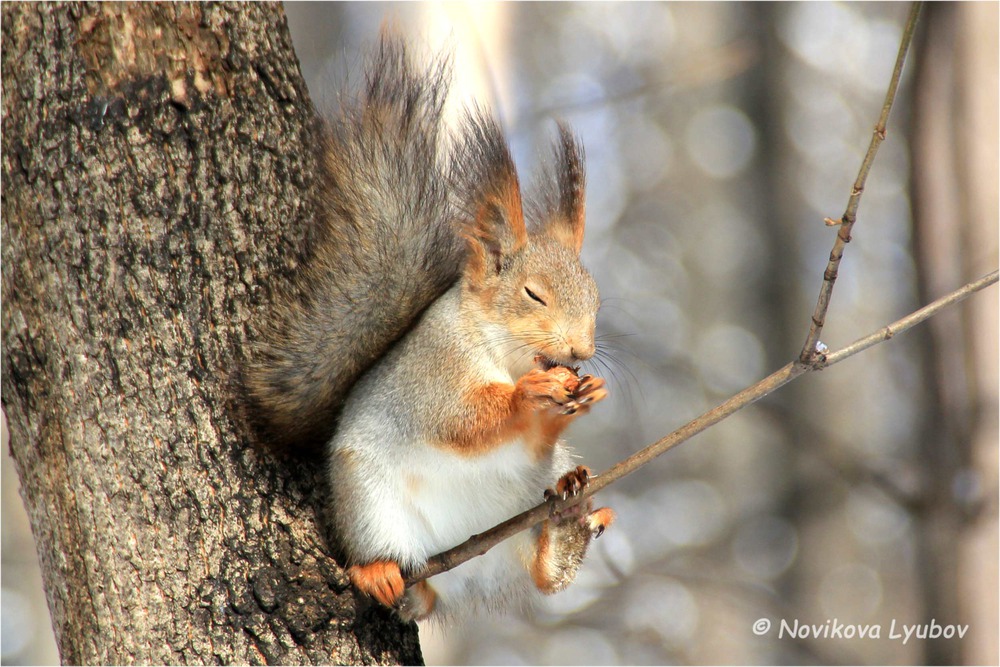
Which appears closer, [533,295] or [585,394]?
[585,394]

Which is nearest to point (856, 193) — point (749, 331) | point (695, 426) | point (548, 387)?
point (695, 426)

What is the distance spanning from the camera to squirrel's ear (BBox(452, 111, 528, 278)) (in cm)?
117

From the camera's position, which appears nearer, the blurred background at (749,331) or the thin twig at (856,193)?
the thin twig at (856,193)

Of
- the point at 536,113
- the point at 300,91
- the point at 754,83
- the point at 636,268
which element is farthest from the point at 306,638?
the point at 754,83

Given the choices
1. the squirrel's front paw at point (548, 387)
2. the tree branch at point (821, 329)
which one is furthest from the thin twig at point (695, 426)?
the squirrel's front paw at point (548, 387)

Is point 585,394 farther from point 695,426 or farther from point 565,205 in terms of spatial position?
point 565,205

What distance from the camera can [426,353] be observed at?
121cm

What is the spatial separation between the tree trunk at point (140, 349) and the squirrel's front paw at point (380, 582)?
57 mm

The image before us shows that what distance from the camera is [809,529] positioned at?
381 cm

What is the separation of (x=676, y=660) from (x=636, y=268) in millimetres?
2407

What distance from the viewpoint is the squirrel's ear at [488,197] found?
117cm

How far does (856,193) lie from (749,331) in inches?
166

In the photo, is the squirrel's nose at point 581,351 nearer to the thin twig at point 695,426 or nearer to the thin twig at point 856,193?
the thin twig at point 695,426

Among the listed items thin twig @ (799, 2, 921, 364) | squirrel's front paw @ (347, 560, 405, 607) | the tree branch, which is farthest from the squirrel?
thin twig @ (799, 2, 921, 364)
